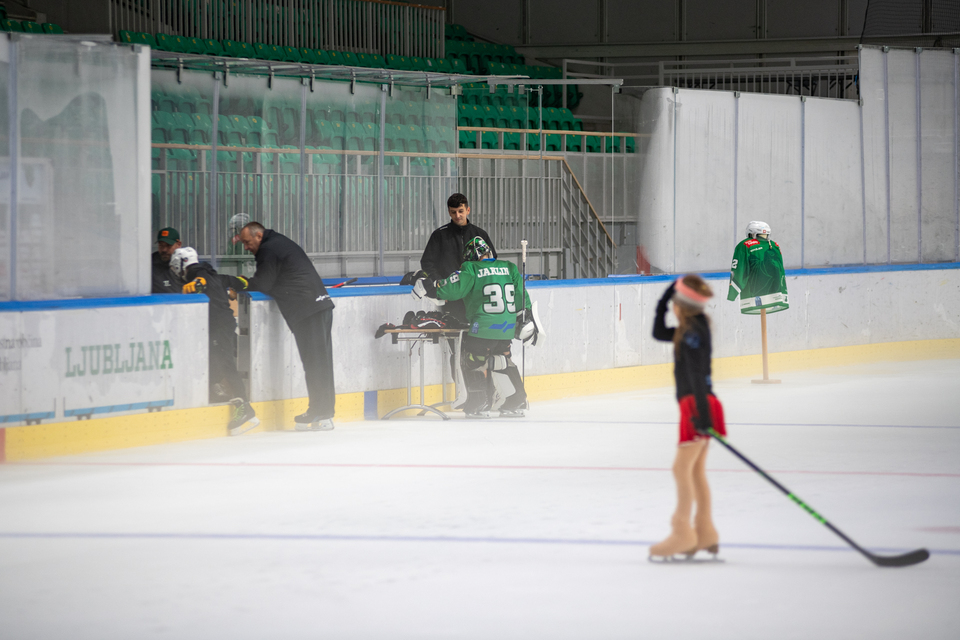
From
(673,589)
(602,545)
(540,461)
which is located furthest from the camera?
(540,461)

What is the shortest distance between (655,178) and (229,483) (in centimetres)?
748

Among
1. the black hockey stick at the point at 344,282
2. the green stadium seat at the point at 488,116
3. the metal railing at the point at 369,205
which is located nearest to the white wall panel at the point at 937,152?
the metal railing at the point at 369,205

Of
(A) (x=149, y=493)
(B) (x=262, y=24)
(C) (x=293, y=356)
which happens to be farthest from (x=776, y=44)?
(A) (x=149, y=493)

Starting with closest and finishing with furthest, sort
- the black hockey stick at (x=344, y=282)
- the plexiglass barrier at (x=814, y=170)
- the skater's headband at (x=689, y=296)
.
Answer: the skater's headband at (x=689, y=296) < the black hockey stick at (x=344, y=282) < the plexiglass barrier at (x=814, y=170)

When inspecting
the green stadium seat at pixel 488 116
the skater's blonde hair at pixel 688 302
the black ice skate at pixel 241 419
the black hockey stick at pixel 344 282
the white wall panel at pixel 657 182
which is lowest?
the black ice skate at pixel 241 419

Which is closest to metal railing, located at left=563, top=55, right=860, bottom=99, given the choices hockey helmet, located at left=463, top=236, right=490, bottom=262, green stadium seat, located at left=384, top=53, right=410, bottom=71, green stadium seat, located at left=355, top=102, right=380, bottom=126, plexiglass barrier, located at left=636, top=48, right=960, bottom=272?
plexiglass barrier, located at left=636, top=48, right=960, bottom=272

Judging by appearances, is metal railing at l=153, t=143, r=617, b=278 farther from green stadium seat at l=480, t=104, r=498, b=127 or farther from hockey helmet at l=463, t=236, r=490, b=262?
green stadium seat at l=480, t=104, r=498, b=127

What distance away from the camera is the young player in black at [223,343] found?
9.07 m

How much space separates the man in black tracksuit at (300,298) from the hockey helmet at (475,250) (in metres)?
1.23

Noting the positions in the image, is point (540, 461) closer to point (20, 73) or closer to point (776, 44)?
point (20, 73)

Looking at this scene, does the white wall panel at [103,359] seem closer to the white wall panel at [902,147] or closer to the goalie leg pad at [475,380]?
the goalie leg pad at [475,380]

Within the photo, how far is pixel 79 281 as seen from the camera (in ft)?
28.2

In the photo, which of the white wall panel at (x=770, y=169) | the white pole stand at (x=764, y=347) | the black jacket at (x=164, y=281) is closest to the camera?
the black jacket at (x=164, y=281)

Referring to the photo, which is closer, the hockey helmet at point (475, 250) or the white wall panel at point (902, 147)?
the hockey helmet at point (475, 250)
